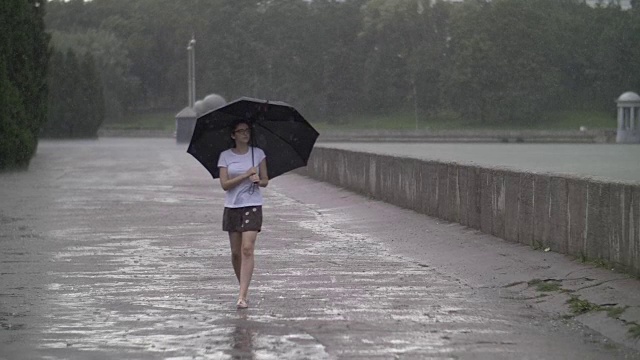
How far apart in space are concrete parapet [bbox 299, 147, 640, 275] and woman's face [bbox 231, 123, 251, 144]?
3.72 meters

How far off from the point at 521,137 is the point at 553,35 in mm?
30073

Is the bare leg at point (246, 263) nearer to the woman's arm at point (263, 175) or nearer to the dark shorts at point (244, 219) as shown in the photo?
the dark shorts at point (244, 219)

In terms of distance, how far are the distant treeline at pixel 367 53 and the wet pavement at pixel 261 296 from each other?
93.1 m

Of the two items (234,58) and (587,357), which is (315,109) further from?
(587,357)

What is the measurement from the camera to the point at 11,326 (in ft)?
37.8

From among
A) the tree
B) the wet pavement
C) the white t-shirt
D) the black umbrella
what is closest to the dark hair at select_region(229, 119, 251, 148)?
the black umbrella

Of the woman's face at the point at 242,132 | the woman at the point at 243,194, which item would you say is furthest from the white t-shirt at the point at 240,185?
the woman's face at the point at 242,132

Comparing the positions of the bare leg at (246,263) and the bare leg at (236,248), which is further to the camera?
the bare leg at (236,248)

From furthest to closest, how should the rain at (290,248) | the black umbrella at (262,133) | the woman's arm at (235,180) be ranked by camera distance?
1. the black umbrella at (262,133)
2. the woman's arm at (235,180)
3. the rain at (290,248)

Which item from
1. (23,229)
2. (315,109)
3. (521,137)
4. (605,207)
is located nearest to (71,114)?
(521,137)

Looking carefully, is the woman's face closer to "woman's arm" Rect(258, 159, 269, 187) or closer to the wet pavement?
"woman's arm" Rect(258, 159, 269, 187)

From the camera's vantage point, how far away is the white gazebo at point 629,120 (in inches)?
3238

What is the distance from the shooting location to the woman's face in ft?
42.0

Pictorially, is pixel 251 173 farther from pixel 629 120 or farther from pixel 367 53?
pixel 367 53
